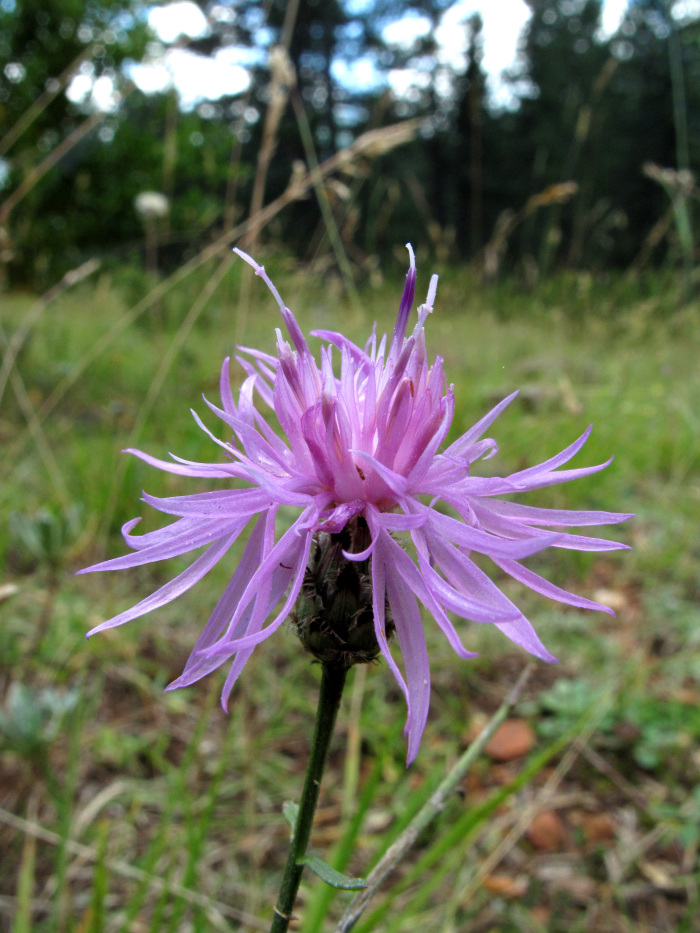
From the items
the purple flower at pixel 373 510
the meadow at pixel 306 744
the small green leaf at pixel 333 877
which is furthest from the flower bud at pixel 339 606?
the meadow at pixel 306 744

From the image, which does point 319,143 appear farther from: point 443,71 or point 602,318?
point 602,318

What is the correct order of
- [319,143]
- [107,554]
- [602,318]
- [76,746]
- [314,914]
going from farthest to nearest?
[319,143], [602,318], [107,554], [76,746], [314,914]

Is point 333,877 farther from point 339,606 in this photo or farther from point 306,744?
point 306,744

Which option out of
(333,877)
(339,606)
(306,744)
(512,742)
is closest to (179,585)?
(339,606)

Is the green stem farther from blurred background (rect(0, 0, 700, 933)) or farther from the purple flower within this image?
blurred background (rect(0, 0, 700, 933))

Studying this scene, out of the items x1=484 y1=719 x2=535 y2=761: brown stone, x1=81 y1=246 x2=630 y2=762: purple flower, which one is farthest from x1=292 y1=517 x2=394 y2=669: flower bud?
x1=484 y1=719 x2=535 y2=761: brown stone

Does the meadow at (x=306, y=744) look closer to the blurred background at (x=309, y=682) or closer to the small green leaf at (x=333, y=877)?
the blurred background at (x=309, y=682)

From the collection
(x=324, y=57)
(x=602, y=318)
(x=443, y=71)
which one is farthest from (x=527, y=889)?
(x=324, y=57)
